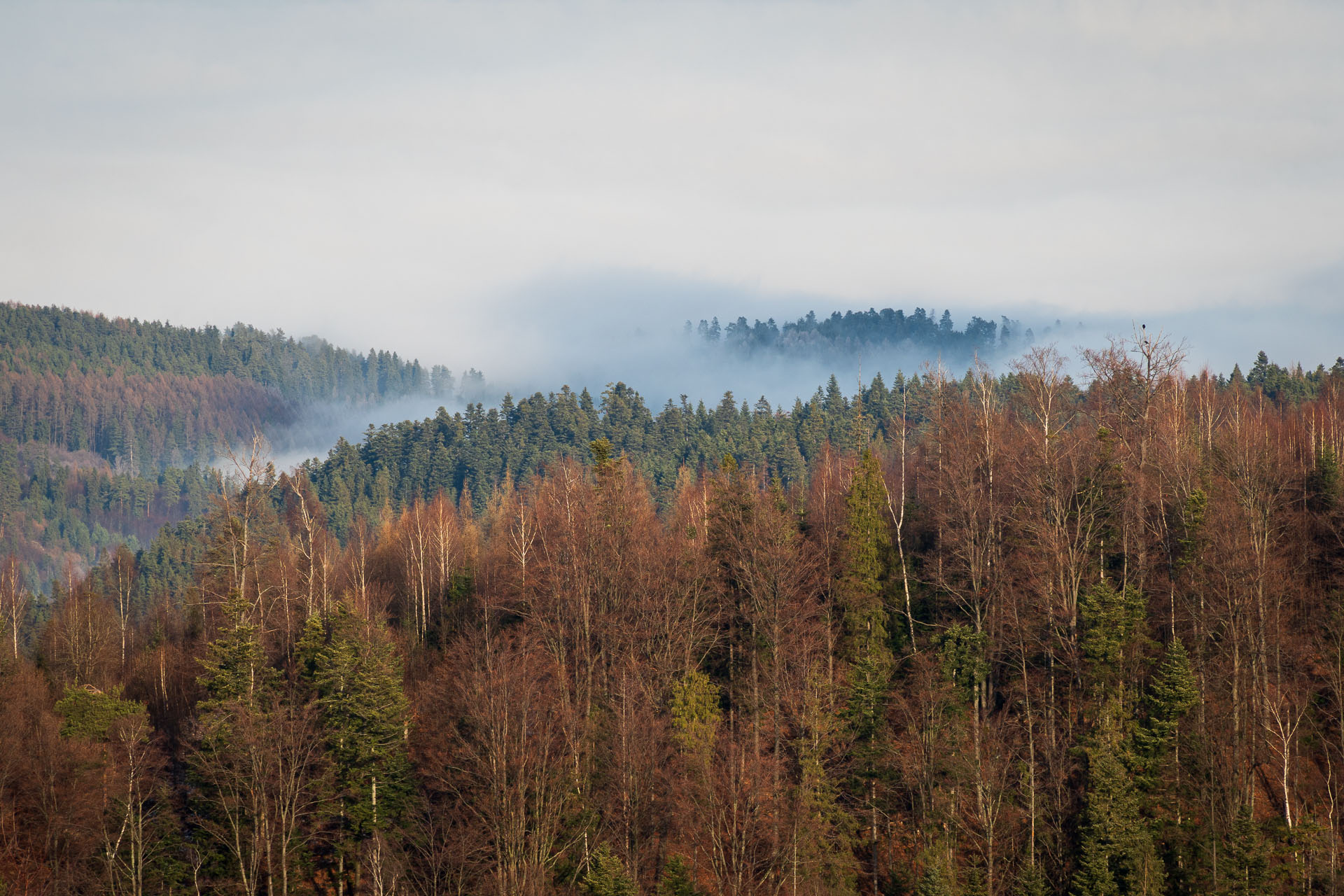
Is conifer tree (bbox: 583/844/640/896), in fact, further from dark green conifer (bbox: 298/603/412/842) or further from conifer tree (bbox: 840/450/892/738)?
conifer tree (bbox: 840/450/892/738)

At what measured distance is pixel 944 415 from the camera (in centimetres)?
6312

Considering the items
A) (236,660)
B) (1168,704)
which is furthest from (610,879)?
(1168,704)

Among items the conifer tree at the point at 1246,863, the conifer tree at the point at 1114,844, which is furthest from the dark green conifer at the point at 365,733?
the conifer tree at the point at 1246,863

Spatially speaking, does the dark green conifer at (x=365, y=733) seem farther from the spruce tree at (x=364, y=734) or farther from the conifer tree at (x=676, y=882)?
the conifer tree at (x=676, y=882)

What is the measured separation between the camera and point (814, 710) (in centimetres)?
4428

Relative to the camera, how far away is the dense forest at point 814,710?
43.2 m

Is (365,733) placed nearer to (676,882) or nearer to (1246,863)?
(676,882)

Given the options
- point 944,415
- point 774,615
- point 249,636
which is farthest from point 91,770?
point 944,415

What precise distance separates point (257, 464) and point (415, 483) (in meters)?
115

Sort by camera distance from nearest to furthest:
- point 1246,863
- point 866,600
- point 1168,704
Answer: point 1246,863
point 1168,704
point 866,600

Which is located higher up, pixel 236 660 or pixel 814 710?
pixel 236 660

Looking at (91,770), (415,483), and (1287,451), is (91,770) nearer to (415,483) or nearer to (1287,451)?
(1287,451)

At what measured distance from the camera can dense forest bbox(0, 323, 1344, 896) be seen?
43.2 m

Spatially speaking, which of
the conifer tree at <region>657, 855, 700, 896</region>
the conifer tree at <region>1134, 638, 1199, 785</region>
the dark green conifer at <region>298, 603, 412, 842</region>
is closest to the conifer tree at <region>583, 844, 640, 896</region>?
the conifer tree at <region>657, 855, 700, 896</region>
